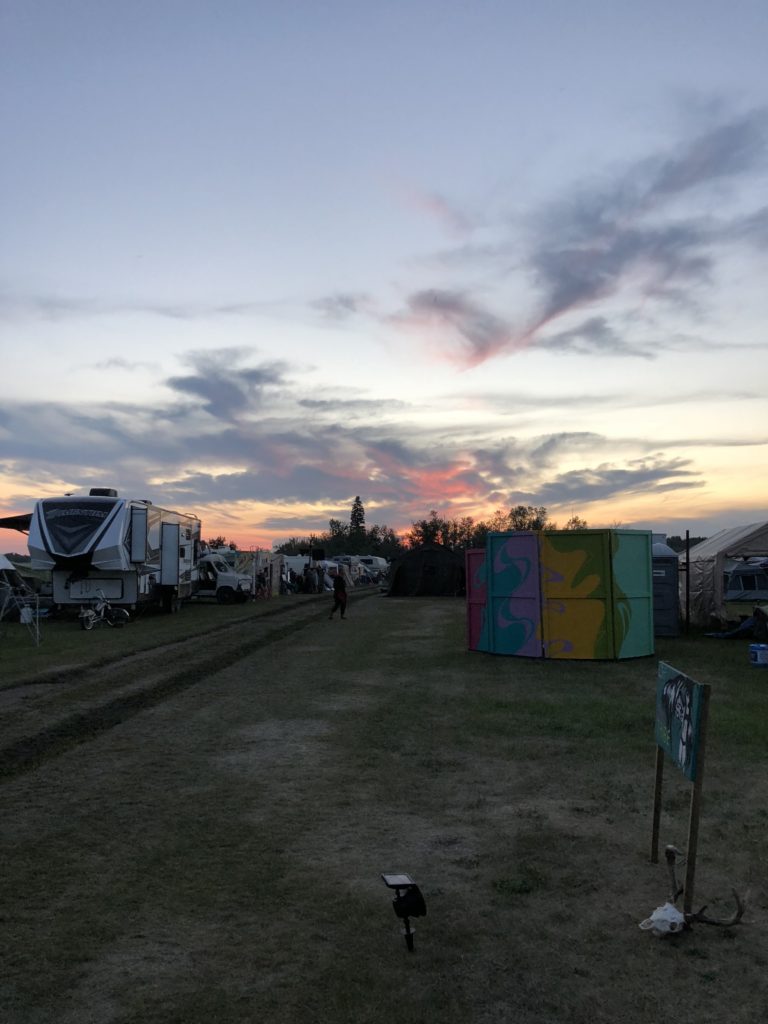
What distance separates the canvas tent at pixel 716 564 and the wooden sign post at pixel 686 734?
19717mm

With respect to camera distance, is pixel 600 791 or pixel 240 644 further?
pixel 240 644

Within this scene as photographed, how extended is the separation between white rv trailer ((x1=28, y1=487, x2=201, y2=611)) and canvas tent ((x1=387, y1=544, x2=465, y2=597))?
2125 centimetres

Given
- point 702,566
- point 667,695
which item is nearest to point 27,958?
point 667,695

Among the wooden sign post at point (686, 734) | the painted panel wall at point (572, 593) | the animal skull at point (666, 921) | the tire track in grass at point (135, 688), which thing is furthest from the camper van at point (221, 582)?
the animal skull at point (666, 921)

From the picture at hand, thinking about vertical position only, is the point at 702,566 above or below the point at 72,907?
above

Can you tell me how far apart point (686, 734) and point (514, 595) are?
42.4 ft

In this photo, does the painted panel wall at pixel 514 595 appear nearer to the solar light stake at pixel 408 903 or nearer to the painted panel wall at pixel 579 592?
the painted panel wall at pixel 579 592

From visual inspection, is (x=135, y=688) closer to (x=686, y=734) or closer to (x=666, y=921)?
(x=686, y=734)

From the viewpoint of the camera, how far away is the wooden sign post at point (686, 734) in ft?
16.8

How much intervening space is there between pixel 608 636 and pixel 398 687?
18.3 ft

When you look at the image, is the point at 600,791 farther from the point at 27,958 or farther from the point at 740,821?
the point at 27,958

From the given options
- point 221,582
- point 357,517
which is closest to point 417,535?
point 357,517

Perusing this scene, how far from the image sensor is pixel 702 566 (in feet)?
88.5

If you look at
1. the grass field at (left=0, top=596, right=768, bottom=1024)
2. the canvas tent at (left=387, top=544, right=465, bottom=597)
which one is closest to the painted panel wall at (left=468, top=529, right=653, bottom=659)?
the grass field at (left=0, top=596, right=768, bottom=1024)
